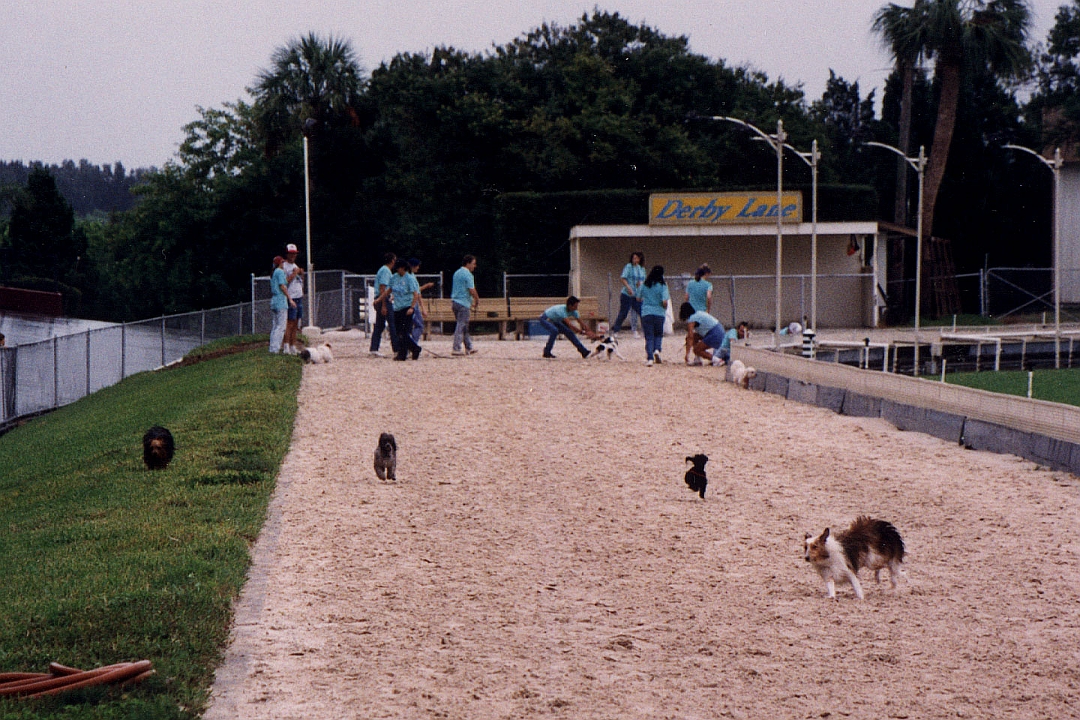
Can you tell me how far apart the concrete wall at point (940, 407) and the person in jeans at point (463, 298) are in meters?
5.39

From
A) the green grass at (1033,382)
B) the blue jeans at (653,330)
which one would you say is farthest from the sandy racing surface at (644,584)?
the green grass at (1033,382)

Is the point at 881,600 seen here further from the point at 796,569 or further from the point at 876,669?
the point at 876,669

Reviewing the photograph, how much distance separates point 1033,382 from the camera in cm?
2470

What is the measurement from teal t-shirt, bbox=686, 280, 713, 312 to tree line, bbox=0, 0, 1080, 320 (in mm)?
17714

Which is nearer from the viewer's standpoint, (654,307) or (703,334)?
(654,307)

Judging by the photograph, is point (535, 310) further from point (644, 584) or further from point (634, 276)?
point (644, 584)

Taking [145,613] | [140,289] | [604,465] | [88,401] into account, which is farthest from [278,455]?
[140,289]

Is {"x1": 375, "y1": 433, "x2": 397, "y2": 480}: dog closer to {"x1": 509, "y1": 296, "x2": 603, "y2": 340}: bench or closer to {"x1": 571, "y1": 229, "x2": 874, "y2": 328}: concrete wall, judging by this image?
{"x1": 509, "y1": 296, "x2": 603, "y2": 340}: bench

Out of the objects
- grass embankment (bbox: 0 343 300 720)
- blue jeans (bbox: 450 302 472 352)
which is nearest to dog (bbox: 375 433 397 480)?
grass embankment (bbox: 0 343 300 720)

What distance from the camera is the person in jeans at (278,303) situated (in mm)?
21719

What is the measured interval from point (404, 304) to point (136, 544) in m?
13.4

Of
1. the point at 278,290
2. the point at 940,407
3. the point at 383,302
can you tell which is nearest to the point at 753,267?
the point at 383,302

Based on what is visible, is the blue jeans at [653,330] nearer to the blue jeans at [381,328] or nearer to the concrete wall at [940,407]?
the concrete wall at [940,407]


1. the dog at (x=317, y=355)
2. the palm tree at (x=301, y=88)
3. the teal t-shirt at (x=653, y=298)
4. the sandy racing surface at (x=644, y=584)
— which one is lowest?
the sandy racing surface at (x=644, y=584)
